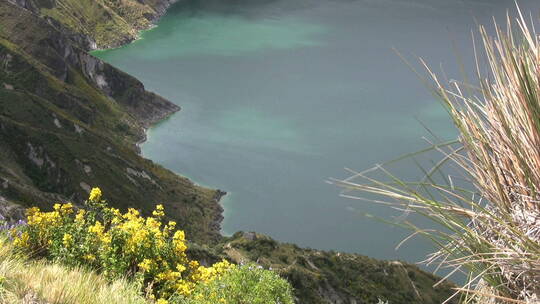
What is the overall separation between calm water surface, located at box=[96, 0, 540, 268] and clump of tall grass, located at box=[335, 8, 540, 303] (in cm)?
6568

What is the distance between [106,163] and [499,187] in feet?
274

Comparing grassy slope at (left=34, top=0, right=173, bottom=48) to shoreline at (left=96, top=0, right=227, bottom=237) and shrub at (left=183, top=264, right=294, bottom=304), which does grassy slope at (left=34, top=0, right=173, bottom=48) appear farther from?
shrub at (left=183, top=264, right=294, bottom=304)

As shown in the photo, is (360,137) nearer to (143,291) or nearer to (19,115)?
(19,115)

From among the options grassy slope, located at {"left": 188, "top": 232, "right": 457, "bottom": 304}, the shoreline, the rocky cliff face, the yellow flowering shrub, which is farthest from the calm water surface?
the yellow flowering shrub

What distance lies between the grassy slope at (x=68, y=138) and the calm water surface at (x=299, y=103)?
6.02 metres

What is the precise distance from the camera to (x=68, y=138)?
8162 cm

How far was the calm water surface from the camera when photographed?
8381 centimetres

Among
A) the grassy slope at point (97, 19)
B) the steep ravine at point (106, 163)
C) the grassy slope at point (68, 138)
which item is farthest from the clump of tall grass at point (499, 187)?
the grassy slope at point (97, 19)

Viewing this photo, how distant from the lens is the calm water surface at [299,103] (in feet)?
275

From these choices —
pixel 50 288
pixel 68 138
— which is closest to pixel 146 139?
pixel 68 138

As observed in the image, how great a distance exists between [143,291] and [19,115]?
268 feet

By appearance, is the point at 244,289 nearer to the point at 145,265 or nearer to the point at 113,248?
the point at 145,265

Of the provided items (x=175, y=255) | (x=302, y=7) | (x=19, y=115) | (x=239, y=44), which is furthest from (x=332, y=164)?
(x=302, y=7)

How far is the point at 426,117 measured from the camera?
348ft
